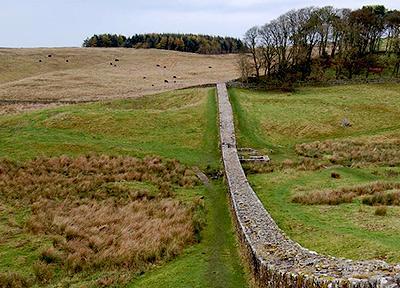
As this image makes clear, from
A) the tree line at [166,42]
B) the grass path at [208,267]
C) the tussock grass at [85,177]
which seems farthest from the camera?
the tree line at [166,42]

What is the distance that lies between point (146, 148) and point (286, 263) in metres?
30.9

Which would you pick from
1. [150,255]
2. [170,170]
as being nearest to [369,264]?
[150,255]

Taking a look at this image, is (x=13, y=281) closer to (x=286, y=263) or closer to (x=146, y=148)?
(x=286, y=263)

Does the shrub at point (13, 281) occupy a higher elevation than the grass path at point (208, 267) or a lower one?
lower

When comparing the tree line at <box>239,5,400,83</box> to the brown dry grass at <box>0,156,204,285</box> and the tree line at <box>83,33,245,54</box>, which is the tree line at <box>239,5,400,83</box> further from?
the tree line at <box>83,33,245,54</box>

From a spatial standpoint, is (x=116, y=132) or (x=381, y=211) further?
(x=116, y=132)

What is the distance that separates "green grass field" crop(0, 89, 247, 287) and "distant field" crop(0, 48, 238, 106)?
1388 centimetres

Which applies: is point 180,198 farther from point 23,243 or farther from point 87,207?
point 23,243

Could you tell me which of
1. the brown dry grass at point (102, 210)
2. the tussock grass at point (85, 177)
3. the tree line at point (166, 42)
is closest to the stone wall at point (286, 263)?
the brown dry grass at point (102, 210)

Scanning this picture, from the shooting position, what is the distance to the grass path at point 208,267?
17688 millimetres

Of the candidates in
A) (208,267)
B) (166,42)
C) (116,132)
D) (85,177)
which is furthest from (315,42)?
(166,42)

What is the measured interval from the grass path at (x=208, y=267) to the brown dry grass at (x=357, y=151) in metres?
18.1

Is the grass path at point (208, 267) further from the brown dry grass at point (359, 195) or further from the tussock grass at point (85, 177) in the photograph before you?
the tussock grass at point (85, 177)

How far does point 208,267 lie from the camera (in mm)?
19188
